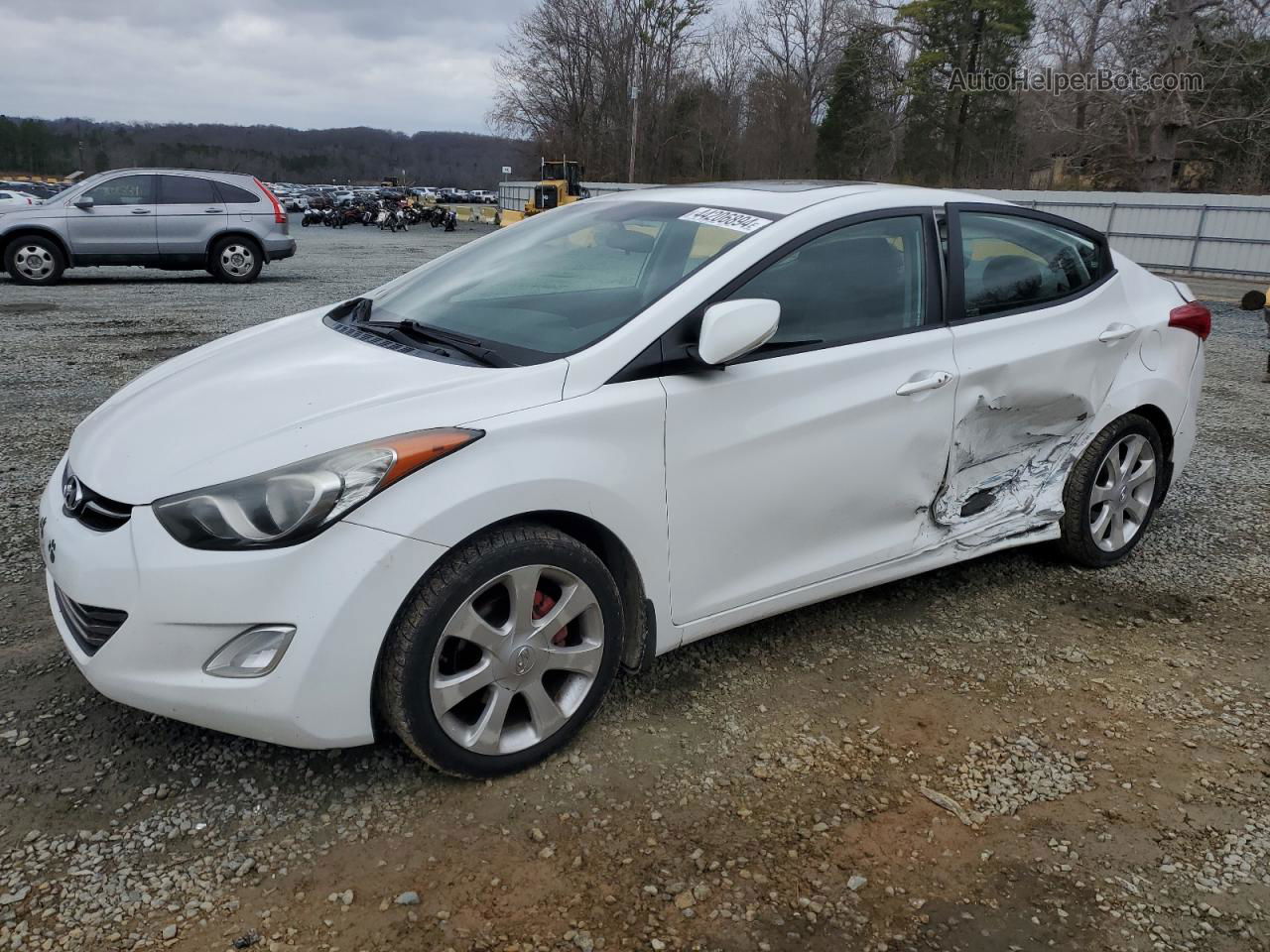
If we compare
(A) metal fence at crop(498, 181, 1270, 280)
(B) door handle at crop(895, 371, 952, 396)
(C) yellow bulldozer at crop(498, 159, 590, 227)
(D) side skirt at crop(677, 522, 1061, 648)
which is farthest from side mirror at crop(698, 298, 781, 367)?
(C) yellow bulldozer at crop(498, 159, 590, 227)

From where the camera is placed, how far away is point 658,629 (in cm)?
274

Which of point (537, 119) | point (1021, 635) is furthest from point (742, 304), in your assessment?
point (537, 119)

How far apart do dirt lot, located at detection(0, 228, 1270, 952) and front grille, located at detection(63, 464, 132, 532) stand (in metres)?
0.67

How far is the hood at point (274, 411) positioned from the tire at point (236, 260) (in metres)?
12.8

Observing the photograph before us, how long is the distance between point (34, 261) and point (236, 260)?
267 centimetres

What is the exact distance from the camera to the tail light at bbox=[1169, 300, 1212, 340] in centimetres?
398

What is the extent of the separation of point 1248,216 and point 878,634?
21.6m

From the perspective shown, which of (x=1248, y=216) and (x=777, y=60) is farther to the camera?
(x=777, y=60)

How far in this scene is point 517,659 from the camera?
2.45 metres

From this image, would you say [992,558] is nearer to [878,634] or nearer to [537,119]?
[878,634]

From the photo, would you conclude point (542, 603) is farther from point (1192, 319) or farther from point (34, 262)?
point (34, 262)

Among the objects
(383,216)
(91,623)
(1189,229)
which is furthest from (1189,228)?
(383,216)

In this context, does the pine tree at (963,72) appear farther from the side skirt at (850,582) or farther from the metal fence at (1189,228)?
the side skirt at (850,582)

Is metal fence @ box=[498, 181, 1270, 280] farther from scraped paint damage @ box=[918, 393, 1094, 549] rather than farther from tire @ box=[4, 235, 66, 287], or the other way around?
scraped paint damage @ box=[918, 393, 1094, 549]
